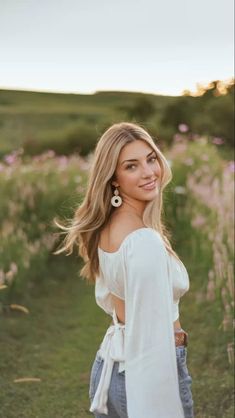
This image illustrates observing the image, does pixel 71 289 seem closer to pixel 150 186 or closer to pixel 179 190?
pixel 179 190

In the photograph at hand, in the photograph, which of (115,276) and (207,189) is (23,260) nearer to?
(207,189)

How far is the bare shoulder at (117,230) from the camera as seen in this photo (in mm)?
2242

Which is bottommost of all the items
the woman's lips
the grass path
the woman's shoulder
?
the grass path

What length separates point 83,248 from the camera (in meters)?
2.52

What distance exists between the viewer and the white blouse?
2129 millimetres

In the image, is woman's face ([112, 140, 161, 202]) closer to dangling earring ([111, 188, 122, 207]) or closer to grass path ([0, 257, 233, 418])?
dangling earring ([111, 188, 122, 207])

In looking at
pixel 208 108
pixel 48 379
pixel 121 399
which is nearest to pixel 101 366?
pixel 121 399

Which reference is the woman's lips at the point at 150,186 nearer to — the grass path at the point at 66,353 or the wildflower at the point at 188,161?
the grass path at the point at 66,353

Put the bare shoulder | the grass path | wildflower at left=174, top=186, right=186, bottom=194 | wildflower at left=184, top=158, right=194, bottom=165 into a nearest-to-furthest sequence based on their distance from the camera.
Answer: the bare shoulder < the grass path < wildflower at left=174, top=186, right=186, bottom=194 < wildflower at left=184, top=158, right=194, bottom=165

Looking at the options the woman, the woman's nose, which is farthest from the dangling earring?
the woman's nose

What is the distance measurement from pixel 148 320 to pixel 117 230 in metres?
0.28

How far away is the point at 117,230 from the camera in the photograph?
2273 mm

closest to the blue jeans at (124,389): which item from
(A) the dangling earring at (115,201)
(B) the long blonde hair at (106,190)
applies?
(B) the long blonde hair at (106,190)

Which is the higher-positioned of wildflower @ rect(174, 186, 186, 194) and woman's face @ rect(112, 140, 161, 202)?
wildflower @ rect(174, 186, 186, 194)
